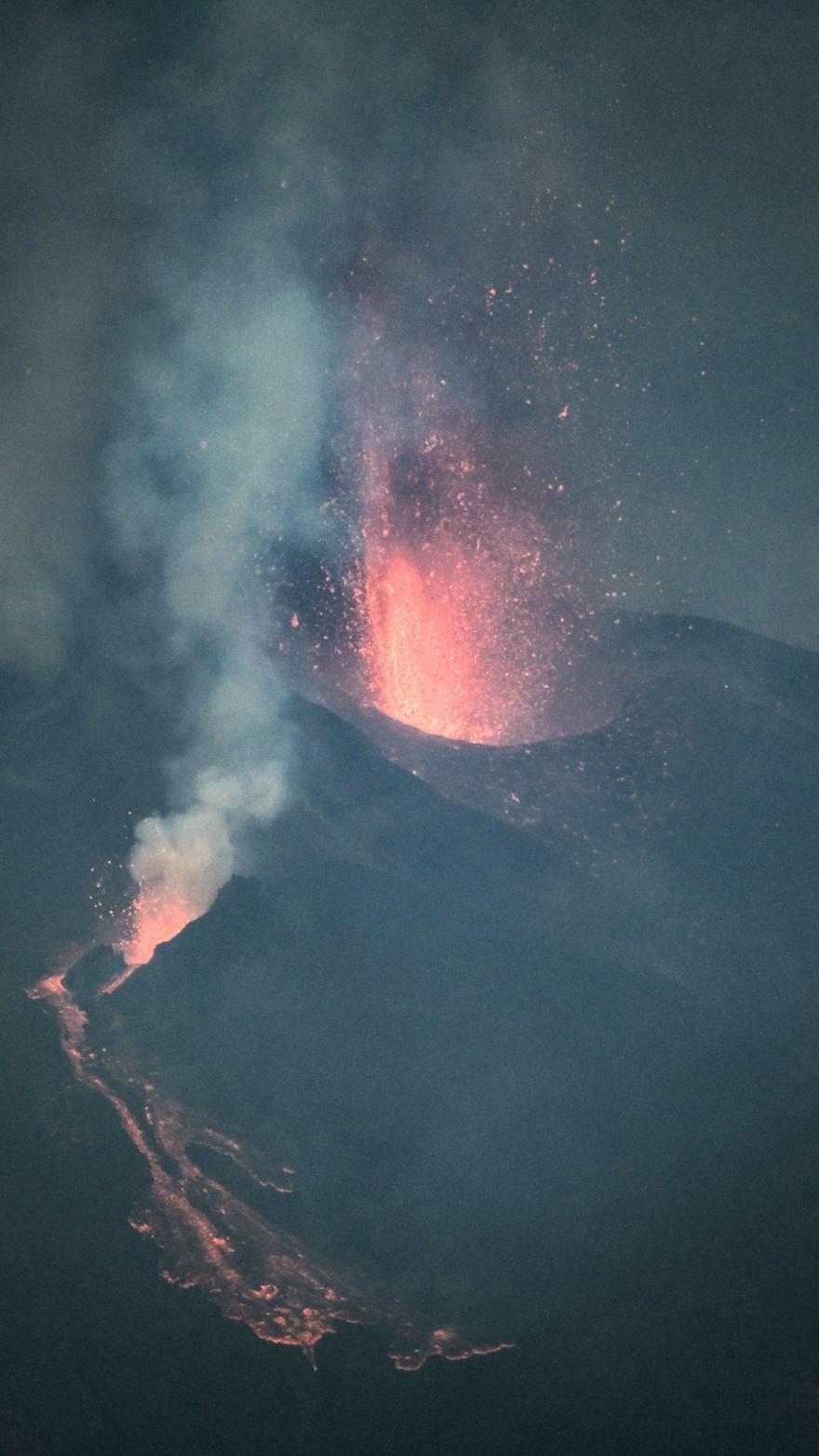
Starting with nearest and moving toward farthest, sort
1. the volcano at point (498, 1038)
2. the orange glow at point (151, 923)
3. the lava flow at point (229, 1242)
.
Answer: the lava flow at point (229, 1242), the volcano at point (498, 1038), the orange glow at point (151, 923)

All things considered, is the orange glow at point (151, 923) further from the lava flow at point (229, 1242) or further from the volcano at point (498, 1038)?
the lava flow at point (229, 1242)

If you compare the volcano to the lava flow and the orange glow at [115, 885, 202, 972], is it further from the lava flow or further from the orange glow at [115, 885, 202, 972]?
the orange glow at [115, 885, 202, 972]

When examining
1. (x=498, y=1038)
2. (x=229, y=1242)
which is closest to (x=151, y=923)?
(x=498, y=1038)

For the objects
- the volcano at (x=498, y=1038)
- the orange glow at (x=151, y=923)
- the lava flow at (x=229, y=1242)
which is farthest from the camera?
the orange glow at (x=151, y=923)

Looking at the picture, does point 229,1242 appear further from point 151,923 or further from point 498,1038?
point 151,923

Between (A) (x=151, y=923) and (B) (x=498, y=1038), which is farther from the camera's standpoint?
(A) (x=151, y=923)

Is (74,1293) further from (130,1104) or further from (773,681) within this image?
(773,681)

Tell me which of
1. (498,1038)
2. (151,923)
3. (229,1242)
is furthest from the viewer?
(151,923)

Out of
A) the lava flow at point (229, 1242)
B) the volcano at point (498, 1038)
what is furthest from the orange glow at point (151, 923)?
the lava flow at point (229, 1242)

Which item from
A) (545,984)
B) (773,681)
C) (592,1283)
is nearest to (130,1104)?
(592,1283)
